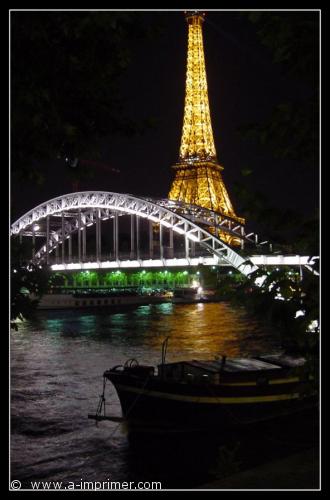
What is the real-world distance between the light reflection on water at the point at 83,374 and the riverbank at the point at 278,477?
1.33 metres

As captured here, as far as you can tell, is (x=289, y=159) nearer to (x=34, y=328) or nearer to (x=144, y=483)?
(x=144, y=483)

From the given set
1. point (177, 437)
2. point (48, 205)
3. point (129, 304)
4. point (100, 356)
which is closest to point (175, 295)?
point (129, 304)

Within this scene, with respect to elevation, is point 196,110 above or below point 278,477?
above

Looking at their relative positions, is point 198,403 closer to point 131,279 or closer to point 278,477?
point 278,477

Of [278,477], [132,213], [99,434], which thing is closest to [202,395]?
[99,434]

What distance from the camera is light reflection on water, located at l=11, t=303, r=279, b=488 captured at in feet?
32.6

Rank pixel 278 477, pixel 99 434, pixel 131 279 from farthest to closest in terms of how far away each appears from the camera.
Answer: pixel 131 279 → pixel 99 434 → pixel 278 477

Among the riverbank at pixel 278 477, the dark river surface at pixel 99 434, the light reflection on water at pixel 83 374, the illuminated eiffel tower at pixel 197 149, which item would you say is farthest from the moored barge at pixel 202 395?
the illuminated eiffel tower at pixel 197 149

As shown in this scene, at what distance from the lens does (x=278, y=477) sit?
4.78 meters

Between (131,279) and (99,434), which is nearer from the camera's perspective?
(99,434)

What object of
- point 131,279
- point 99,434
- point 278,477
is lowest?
point 99,434

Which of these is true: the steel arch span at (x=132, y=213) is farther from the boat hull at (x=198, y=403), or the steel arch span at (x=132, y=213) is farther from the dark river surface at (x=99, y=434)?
the boat hull at (x=198, y=403)

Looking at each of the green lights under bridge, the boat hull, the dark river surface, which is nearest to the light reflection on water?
the dark river surface

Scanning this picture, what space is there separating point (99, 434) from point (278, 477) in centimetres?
735
